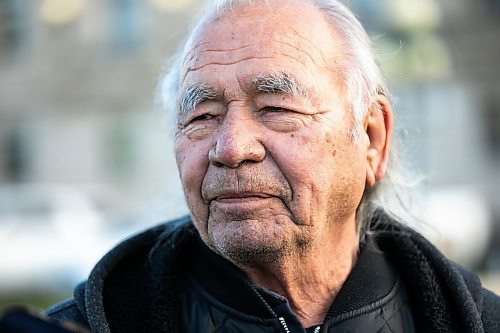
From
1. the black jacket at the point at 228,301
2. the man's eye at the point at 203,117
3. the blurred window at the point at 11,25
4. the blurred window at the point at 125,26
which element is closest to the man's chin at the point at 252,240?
the black jacket at the point at 228,301

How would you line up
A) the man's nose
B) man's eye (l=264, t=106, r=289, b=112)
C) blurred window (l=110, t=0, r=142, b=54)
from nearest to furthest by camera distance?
1. the man's nose
2. man's eye (l=264, t=106, r=289, b=112)
3. blurred window (l=110, t=0, r=142, b=54)

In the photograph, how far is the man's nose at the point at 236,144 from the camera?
7.56 feet

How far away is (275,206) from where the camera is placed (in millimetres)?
2342

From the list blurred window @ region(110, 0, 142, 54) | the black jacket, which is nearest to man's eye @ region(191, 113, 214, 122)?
the black jacket

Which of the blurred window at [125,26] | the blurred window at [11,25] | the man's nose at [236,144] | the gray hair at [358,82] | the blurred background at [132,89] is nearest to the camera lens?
the man's nose at [236,144]

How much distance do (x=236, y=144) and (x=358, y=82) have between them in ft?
1.65

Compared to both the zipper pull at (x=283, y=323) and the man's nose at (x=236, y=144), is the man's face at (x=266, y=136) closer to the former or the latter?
the man's nose at (x=236, y=144)

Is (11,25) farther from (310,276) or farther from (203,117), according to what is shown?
(310,276)

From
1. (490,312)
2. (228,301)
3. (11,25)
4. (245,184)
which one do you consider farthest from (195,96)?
(11,25)

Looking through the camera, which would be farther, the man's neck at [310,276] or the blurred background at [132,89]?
the blurred background at [132,89]

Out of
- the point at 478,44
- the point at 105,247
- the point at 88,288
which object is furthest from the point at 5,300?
the point at 478,44

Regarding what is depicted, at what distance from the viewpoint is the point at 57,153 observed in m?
23.7

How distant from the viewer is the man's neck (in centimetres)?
246

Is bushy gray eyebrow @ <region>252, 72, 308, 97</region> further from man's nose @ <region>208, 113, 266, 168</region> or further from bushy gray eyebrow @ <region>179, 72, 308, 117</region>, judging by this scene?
man's nose @ <region>208, 113, 266, 168</region>
